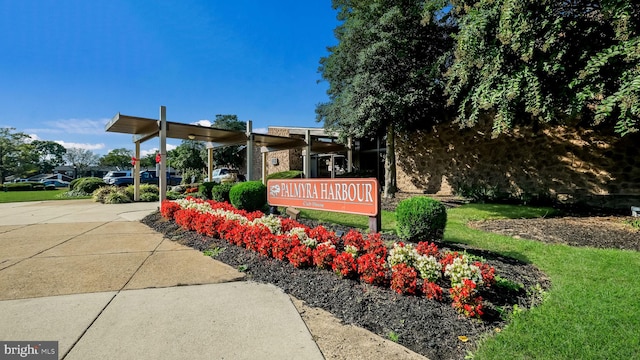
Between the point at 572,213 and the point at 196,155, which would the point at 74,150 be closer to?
the point at 196,155

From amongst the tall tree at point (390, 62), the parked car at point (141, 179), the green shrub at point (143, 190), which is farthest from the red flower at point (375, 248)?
the parked car at point (141, 179)

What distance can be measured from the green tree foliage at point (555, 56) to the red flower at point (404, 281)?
4.71 metres

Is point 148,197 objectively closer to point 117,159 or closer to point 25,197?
point 25,197

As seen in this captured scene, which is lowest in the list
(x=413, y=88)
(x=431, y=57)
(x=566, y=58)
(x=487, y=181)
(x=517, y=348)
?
(x=517, y=348)

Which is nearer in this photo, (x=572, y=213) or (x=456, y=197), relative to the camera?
(x=572, y=213)

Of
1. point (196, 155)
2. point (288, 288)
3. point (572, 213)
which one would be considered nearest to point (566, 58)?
point (572, 213)

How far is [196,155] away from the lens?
100ft

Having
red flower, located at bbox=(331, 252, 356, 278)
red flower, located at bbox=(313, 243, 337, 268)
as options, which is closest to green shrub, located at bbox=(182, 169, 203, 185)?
red flower, located at bbox=(313, 243, 337, 268)

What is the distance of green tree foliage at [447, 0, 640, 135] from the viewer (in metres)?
4.94

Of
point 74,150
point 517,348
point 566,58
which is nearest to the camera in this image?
point 517,348

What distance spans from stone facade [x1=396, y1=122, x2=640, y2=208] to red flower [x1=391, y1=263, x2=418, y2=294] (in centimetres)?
878

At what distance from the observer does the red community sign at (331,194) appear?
457 cm

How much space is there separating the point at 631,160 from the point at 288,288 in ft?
35.1

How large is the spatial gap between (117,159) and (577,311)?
70.9m
